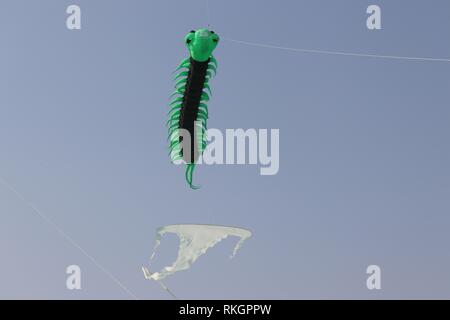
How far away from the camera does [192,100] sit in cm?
1920

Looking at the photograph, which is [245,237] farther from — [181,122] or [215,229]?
[181,122]

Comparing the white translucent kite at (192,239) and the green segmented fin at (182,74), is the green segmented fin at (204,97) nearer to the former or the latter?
the green segmented fin at (182,74)

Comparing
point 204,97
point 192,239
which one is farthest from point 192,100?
point 192,239

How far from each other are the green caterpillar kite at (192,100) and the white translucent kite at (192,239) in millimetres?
2367

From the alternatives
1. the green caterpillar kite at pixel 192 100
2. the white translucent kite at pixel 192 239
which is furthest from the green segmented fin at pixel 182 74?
the white translucent kite at pixel 192 239

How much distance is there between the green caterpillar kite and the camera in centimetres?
1886

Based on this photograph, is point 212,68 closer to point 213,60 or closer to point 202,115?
point 213,60

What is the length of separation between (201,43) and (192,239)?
574cm

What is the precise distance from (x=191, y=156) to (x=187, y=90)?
2048 mm

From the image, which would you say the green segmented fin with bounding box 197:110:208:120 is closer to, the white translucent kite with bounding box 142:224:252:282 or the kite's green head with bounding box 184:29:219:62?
the kite's green head with bounding box 184:29:219:62

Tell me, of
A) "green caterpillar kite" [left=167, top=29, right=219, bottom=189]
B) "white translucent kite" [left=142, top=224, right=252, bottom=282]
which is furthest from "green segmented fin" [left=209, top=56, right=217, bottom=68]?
"white translucent kite" [left=142, top=224, right=252, bottom=282]

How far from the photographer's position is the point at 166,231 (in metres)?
18.8

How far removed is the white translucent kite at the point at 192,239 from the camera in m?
18.5

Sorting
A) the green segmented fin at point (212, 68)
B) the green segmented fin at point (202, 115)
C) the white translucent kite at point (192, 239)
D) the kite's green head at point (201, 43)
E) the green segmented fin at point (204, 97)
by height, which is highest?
the kite's green head at point (201, 43)
